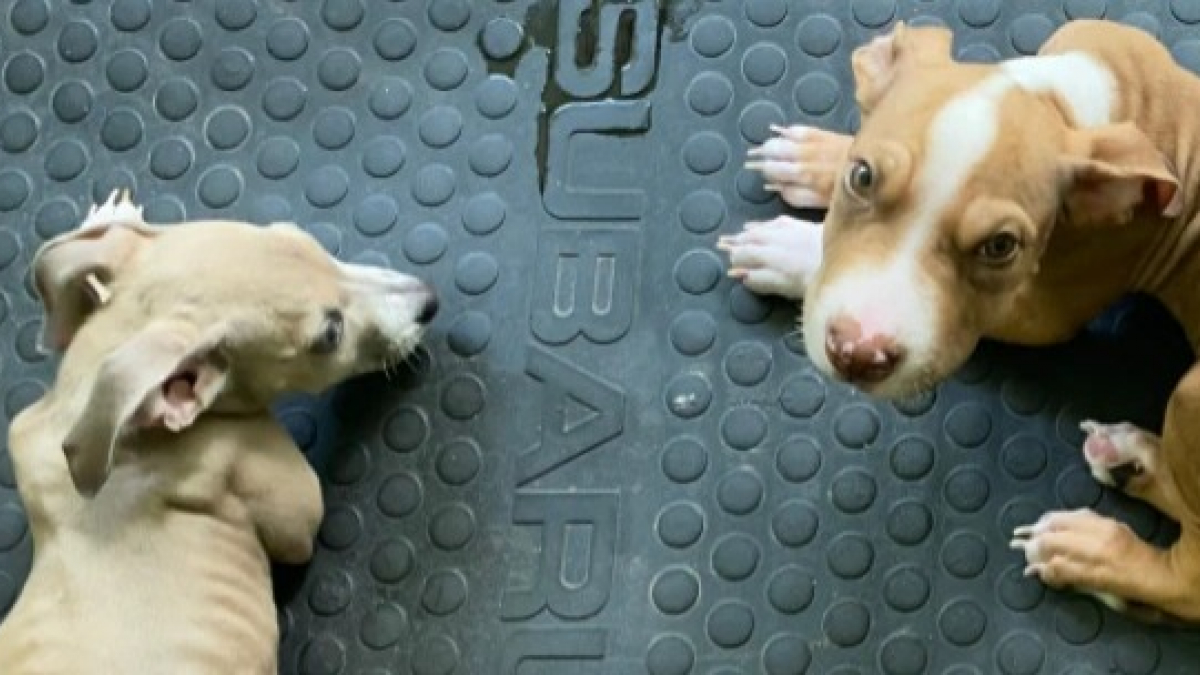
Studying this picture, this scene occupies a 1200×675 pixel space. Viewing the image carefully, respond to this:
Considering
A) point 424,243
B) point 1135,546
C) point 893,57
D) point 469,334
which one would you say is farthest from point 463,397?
point 1135,546

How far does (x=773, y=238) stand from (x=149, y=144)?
0.77 metres

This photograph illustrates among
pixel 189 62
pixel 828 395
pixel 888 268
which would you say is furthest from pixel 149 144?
pixel 888 268

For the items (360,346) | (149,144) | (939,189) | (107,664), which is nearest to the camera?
(939,189)

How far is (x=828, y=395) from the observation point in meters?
2.21

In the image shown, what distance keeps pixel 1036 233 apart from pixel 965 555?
1.49 feet

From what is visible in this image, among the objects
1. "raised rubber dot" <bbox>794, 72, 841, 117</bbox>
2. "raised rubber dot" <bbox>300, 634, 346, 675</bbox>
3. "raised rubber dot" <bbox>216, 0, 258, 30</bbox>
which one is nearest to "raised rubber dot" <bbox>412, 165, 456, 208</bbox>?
"raised rubber dot" <bbox>216, 0, 258, 30</bbox>

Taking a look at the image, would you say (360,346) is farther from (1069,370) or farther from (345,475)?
(1069,370)

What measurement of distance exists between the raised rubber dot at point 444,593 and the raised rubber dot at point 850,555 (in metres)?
0.40

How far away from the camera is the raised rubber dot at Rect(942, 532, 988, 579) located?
213cm

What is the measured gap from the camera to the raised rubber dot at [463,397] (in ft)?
7.38

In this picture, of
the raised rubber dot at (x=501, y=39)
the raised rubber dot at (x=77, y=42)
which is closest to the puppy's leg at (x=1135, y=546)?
the raised rubber dot at (x=501, y=39)

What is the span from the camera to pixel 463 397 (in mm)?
2252

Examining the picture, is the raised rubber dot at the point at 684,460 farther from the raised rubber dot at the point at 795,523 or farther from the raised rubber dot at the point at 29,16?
the raised rubber dot at the point at 29,16

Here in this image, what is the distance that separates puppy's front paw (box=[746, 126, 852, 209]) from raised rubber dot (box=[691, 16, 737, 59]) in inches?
6.4
